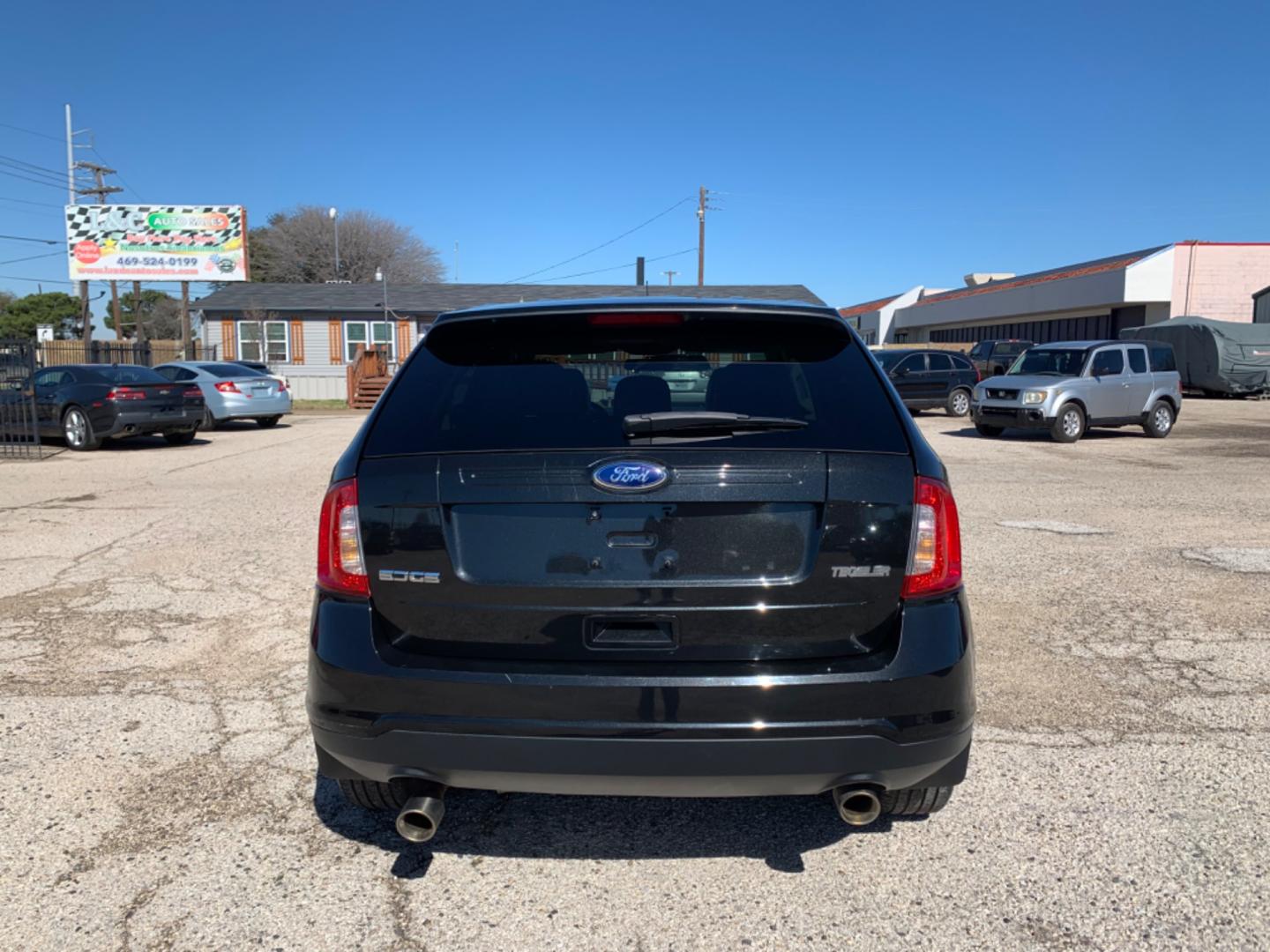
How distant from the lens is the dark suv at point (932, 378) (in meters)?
23.5

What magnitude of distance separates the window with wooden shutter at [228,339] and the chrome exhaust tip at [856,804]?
133 feet

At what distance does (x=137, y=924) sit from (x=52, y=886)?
0.40 metres

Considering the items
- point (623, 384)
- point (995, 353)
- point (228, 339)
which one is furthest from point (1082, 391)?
point (228, 339)

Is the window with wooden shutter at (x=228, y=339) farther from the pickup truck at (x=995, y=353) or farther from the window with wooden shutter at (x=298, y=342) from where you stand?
the pickup truck at (x=995, y=353)

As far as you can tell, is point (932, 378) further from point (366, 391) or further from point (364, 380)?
point (364, 380)

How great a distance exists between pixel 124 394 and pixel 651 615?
52.5 ft

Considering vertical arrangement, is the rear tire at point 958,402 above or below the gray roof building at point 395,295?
below

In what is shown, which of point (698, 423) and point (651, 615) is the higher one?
point (698, 423)

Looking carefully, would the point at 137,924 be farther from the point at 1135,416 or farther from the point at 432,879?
the point at 1135,416

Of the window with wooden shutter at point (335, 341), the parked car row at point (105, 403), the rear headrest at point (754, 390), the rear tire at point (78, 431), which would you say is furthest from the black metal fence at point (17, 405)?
the window with wooden shutter at point (335, 341)

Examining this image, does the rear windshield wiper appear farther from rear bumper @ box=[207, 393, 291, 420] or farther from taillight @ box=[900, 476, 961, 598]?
rear bumper @ box=[207, 393, 291, 420]

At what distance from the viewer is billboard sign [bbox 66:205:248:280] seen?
38719 mm

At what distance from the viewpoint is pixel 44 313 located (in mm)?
89250

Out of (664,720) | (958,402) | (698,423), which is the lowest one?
(958,402)
